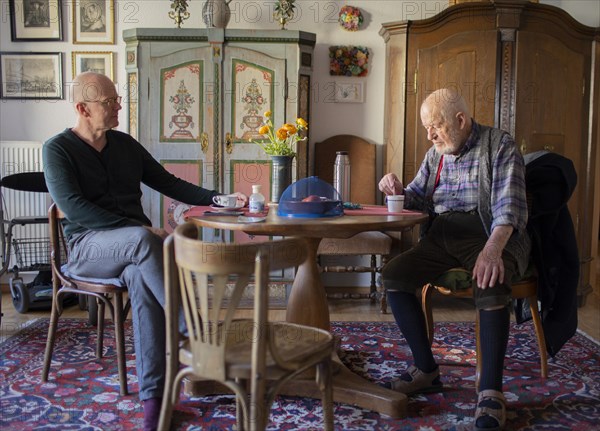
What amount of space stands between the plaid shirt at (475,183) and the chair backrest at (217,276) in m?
1.11

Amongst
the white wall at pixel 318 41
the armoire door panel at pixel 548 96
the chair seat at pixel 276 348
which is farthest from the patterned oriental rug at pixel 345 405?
the white wall at pixel 318 41

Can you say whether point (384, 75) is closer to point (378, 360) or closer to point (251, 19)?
point (251, 19)

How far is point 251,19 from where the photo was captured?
4957 millimetres

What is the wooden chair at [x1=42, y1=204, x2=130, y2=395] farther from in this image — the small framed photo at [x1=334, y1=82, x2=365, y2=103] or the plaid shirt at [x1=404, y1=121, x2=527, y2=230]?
the small framed photo at [x1=334, y1=82, x2=365, y2=103]

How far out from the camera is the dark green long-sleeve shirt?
2.71m

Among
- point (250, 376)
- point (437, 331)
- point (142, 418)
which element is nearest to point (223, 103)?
point (437, 331)

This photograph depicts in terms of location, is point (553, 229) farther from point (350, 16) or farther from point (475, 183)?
point (350, 16)

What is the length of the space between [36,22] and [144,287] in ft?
10.6

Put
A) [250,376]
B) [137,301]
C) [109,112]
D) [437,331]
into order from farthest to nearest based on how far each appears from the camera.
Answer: [437,331] → [109,112] → [137,301] → [250,376]

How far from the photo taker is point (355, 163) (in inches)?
195

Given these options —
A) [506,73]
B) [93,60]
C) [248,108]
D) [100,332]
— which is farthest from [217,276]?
[93,60]

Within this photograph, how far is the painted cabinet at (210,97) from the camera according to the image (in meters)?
4.52

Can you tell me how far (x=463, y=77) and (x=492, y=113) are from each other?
31 cm

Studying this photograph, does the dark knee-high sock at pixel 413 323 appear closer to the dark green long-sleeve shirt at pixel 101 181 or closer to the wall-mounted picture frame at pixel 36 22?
the dark green long-sleeve shirt at pixel 101 181
